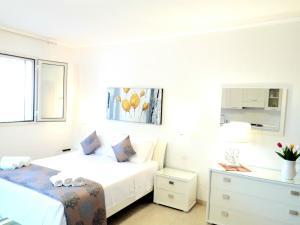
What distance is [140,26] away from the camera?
3361 millimetres

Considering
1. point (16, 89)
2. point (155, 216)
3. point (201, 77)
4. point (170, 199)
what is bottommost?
point (155, 216)

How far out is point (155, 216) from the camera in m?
3.11

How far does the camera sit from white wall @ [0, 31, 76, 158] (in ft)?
12.6

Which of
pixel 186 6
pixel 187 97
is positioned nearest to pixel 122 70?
pixel 187 97

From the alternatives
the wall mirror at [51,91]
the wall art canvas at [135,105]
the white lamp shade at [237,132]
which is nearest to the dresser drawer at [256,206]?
the white lamp shade at [237,132]

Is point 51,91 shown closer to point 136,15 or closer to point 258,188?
point 136,15

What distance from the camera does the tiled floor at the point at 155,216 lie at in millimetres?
2954

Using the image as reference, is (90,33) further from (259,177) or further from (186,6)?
(259,177)

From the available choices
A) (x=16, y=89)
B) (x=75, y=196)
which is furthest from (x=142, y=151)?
(x=16, y=89)

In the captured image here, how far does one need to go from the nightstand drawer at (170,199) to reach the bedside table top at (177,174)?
24 cm

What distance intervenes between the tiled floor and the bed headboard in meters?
0.64

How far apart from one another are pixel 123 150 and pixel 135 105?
86 cm

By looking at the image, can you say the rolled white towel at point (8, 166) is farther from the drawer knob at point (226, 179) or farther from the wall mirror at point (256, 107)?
the wall mirror at point (256, 107)

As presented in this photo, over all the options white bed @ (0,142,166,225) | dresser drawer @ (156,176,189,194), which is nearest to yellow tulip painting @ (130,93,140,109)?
white bed @ (0,142,166,225)
